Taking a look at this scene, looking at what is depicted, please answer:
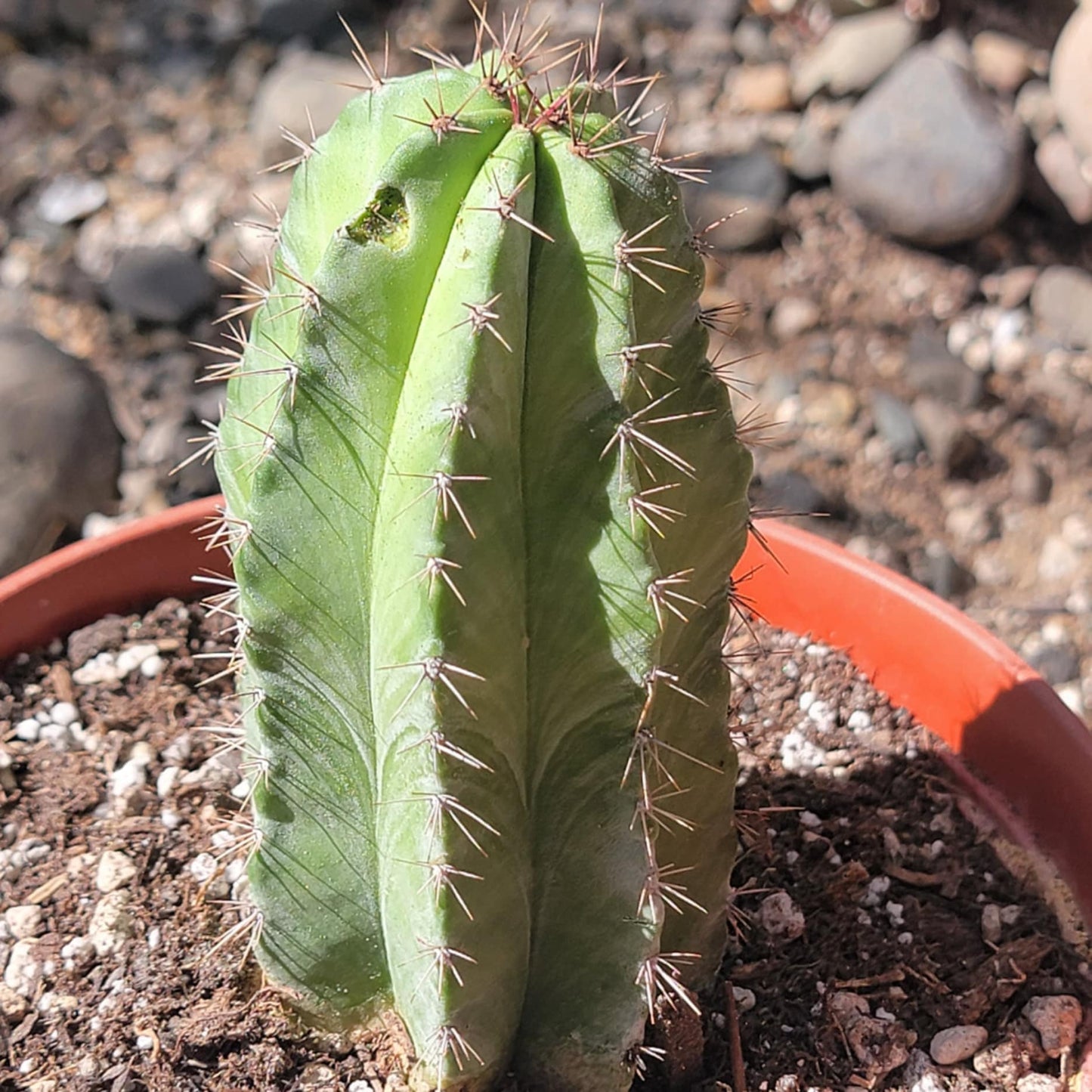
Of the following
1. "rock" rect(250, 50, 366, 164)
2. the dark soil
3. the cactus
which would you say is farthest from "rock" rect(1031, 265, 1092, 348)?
the cactus

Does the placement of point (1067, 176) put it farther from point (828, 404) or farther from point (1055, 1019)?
point (1055, 1019)

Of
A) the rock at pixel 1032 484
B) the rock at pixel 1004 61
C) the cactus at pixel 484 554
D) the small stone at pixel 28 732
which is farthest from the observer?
the rock at pixel 1004 61

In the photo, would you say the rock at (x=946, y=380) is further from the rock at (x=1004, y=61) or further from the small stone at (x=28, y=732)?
the small stone at (x=28, y=732)

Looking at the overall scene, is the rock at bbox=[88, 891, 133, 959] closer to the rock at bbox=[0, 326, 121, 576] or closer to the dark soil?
the dark soil

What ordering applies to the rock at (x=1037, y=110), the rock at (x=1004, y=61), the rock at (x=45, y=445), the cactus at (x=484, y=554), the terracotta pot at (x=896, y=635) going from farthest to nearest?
1. the rock at (x=1004, y=61)
2. the rock at (x=1037, y=110)
3. the rock at (x=45, y=445)
4. the terracotta pot at (x=896, y=635)
5. the cactus at (x=484, y=554)

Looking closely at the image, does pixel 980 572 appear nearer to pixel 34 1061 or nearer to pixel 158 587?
pixel 158 587

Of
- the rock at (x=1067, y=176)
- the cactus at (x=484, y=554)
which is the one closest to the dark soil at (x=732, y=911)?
the cactus at (x=484, y=554)

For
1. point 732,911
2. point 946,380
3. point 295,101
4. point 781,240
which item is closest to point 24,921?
point 732,911
